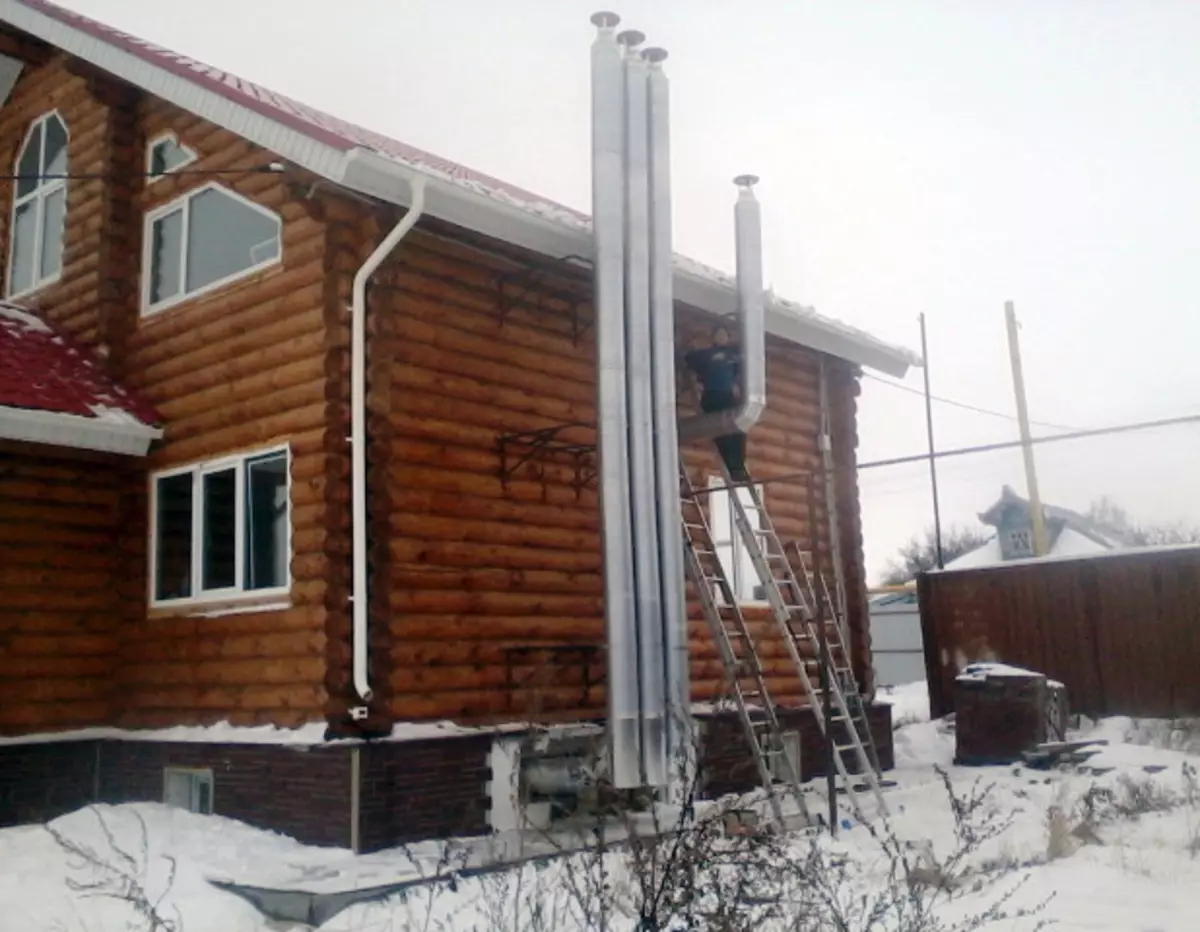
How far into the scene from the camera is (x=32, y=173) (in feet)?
41.2

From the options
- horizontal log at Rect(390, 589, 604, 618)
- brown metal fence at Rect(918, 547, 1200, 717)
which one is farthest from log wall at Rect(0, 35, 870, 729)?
brown metal fence at Rect(918, 547, 1200, 717)

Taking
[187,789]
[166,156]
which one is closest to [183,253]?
[166,156]

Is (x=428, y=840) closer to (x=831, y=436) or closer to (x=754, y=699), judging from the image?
(x=754, y=699)

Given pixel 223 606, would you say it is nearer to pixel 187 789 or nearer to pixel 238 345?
pixel 187 789

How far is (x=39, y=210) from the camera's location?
12219 mm

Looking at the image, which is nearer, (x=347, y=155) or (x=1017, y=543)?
(x=347, y=155)

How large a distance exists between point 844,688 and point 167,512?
700cm

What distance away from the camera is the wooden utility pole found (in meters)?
28.2

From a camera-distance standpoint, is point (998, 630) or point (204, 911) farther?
point (998, 630)

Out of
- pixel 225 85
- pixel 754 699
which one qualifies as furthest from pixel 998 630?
pixel 225 85

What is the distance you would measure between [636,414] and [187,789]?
15.1 ft

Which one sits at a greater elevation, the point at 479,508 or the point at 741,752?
the point at 479,508

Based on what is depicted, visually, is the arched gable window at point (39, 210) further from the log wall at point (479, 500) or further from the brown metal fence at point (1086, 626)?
the brown metal fence at point (1086, 626)

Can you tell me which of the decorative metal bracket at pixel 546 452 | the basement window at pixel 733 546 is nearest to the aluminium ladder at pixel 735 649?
the basement window at pixel 733 546
